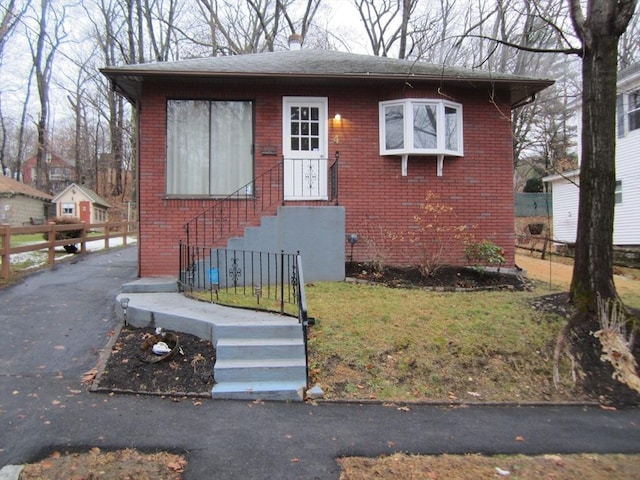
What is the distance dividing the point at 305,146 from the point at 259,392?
5970 mm

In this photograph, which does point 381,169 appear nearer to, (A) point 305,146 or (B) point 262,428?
(A) point 305,146

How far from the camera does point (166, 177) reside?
904 centimetres

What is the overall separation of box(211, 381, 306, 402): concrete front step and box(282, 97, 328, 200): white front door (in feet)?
16.9

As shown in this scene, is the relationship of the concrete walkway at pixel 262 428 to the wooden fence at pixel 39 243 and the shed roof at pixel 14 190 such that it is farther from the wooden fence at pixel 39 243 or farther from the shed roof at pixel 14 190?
the shed roof at pixel 14 190

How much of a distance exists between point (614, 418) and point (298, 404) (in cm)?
308

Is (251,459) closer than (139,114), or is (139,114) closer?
(251,459)

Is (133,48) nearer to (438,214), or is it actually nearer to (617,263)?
(438,214)

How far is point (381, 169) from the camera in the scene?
9500 millimetres

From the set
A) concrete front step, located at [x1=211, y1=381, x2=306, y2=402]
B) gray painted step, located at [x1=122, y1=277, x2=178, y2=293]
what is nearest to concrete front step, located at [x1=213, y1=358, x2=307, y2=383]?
concrete front step, located at [x1=211, y1=381, x2=306, y2=402]

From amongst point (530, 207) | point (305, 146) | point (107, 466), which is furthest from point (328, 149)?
point (530, 207)

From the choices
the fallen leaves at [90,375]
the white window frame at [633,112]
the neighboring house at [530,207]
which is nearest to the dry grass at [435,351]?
the fallen leaves at [90,375]

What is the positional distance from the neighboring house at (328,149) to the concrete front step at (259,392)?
14.5 ft

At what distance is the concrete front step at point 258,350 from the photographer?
511 centimetres

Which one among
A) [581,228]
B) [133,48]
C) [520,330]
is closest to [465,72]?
[581,228]
